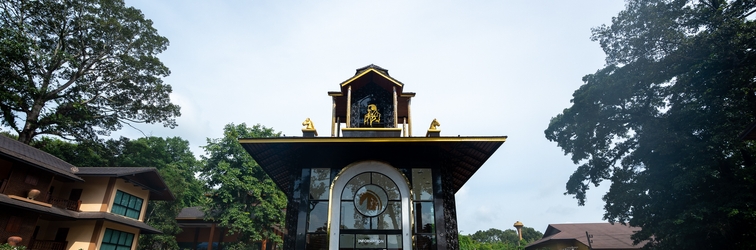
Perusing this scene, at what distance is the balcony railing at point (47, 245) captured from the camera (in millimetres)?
19875

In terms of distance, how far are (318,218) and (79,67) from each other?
25102 mm

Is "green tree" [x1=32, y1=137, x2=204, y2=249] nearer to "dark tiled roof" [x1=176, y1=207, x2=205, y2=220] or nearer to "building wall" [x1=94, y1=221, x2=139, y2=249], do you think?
"dark tiled roof" [x1=176, y1=207, x2=205, y2=220]

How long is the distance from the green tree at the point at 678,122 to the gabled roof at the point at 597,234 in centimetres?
1494

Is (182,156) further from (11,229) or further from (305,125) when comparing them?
(305,125)

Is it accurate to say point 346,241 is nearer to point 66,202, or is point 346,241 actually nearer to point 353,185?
point 353,185

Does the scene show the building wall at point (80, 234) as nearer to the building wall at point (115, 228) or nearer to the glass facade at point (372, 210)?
the building wall at point (115, 228)

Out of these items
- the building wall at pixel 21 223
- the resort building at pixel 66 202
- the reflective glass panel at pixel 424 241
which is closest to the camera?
the reflective glass panel at pixel 424 241

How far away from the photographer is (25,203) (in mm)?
18062

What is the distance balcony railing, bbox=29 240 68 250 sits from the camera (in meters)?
19.9

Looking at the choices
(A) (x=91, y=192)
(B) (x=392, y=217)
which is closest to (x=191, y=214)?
(A) (x=91, y=192)

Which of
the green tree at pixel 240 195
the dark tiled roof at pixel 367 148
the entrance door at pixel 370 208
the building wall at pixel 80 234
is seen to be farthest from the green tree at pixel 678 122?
the building wall at pixel 80 234

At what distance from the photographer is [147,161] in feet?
111

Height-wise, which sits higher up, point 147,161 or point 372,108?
point 147,161

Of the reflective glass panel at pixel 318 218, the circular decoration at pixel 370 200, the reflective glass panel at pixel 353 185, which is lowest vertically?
the reflective glass panel at pixel 318 218
